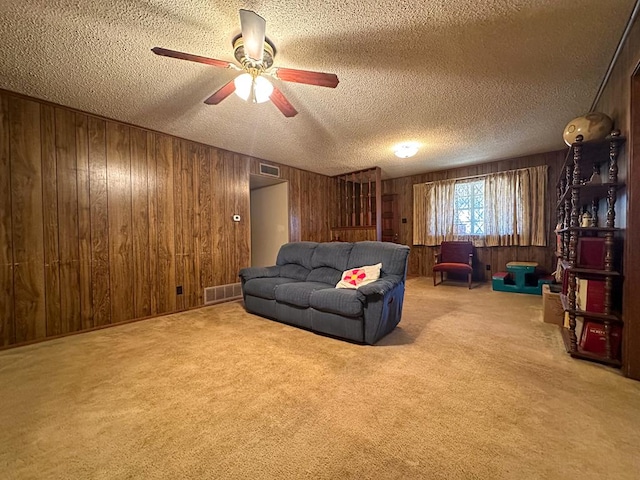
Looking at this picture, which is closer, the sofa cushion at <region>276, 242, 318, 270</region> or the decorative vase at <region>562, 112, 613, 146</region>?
the decorative vase at <region>562, 112, 613, 146</region>

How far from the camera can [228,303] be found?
13.3 ft

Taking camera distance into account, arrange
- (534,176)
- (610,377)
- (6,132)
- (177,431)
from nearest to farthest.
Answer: (177,431) → (610,377) → (6,132) → (534,176)

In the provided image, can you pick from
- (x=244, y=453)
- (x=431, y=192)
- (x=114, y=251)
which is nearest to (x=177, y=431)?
(x=244, y=453)

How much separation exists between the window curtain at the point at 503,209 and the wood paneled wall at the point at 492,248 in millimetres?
138

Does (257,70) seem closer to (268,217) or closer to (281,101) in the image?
(281,101)

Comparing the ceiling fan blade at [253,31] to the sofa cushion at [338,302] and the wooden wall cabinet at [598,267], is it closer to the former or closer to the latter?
the sofa cushion at [338,302]

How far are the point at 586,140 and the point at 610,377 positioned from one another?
176cm

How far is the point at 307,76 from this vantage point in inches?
73.6

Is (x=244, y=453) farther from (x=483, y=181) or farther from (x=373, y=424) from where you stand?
(x=483, y=181)

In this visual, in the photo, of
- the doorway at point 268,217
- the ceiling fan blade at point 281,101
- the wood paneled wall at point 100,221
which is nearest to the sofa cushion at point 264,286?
the wood paneled wall at point 100,221

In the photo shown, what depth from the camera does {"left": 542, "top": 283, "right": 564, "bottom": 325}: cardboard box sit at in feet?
9.37

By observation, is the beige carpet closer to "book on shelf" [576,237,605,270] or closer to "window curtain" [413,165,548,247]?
"book on shelf" [576,237,605,270]

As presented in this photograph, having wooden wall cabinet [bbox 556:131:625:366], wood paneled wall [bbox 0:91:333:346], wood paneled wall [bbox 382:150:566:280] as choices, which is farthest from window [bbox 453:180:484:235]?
wood paneled wall [bbox 0:91:333:346]

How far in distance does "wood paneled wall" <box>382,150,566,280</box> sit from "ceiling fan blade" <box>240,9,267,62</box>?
523cm
